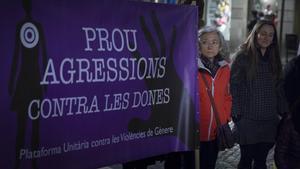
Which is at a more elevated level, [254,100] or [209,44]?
[209,44]

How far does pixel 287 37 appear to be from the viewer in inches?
700

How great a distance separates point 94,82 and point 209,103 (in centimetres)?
126

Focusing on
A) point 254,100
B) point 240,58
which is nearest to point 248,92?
point 254,100

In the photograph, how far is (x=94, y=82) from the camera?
312 centimetres

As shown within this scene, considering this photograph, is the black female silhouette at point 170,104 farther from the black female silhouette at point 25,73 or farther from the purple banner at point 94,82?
the black female silhouette at point 25,73

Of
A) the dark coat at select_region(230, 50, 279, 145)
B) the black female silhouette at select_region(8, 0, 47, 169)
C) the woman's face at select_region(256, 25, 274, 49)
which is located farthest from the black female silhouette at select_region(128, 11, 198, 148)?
the woman's face at select_region(256, 25, 274, 49)

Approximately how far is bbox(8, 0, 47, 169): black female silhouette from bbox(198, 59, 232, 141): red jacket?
5.12 ft

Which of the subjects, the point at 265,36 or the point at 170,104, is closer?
the point at 170,104

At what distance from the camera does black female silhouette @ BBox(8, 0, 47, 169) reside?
9.04 ft

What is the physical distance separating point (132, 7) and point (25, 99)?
942mm

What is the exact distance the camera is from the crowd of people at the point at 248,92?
A: 4.11m

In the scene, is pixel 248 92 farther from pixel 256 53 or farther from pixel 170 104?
pixel 170 104

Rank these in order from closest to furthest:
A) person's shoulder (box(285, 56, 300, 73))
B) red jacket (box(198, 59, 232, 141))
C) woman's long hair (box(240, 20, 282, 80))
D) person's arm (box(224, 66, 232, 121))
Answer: person's shoulder (box(285, 56, 300, 73)) < red jacket (box(198, 59, 232, 141)) < person's arm (box(224, 66, 232, 121)) < woman's long hair (box(240, 20, 282, 80))

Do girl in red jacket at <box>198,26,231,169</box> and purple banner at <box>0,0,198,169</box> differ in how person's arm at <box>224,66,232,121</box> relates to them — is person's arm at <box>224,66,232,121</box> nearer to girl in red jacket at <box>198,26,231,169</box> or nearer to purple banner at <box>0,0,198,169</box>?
girl in red jacket at <box>198,26,231,169</box>
